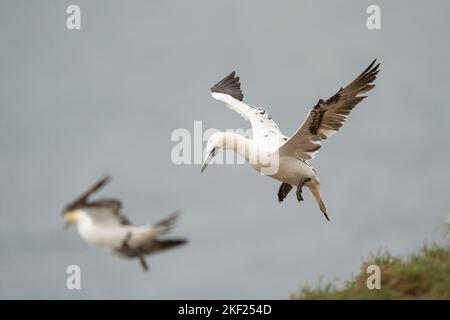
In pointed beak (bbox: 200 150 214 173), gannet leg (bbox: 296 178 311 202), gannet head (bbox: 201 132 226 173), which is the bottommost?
gannet leg (bbox: 296 178 311 202)

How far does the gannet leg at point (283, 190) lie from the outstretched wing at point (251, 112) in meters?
1.05

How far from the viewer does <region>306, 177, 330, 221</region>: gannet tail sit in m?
15.5

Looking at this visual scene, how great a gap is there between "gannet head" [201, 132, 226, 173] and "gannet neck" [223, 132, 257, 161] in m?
0.13

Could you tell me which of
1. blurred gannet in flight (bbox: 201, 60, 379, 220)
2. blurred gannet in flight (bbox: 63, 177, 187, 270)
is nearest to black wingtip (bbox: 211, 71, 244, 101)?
blurred gannet in flight (bbox: 201, 60, 379, 220)

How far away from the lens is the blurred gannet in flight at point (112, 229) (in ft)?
27.7

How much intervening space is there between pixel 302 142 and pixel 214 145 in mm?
1512

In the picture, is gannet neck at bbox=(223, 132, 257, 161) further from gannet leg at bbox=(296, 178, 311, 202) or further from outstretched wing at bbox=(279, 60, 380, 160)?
gannet leg at bbox=(296, 178, 311, 202)

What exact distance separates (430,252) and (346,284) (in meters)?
1.19

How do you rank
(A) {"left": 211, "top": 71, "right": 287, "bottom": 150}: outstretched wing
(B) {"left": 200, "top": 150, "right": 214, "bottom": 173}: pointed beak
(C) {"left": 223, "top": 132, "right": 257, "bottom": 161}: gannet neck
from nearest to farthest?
(B) {"left": 200, "top": 150, "right": 214, "bottom": 173}: pointed beak, (C) {"left": 223, "top": 132, "right": 257, "bottom": 161}: gannet neck, (A) {"left": 211, "top": 71, "right": 287, "bottom": 150}: outstretched wing

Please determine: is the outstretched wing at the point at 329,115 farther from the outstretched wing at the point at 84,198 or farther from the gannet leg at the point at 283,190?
the outstretched wing at the point at 84,198

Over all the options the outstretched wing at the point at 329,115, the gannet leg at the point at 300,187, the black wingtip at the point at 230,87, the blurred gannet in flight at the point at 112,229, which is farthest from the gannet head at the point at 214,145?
the blurred gannet in flight at the point at 112,229

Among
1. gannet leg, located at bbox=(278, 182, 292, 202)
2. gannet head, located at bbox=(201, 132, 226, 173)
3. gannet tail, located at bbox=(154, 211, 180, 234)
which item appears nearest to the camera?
gannet tail, located at bbox=(154, 211, 180, 234)

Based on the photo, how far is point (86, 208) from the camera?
882 centimetres
